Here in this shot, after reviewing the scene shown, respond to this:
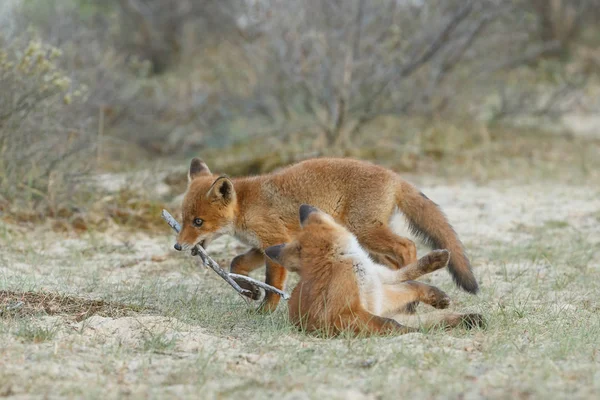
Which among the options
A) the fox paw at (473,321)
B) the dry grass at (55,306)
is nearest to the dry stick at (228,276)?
the dry grass at (55,306)

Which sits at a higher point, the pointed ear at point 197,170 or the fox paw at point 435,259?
the pointed ear at point 197,170

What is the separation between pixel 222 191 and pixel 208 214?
20 cm

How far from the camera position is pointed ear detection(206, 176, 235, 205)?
5719mm

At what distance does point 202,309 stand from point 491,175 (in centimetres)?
682

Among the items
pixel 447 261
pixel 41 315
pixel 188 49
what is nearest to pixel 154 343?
pixel 41 315

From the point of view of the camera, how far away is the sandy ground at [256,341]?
11.9 ft

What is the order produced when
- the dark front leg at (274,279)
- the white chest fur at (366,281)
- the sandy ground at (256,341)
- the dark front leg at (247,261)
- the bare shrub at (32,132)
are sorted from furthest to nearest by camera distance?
the bare shrub at (32,132) → the dark front leg at (247,261) → the dark front leg at (274,279) → the white chest fur at (366,281) → the sandy ground at (256,341)

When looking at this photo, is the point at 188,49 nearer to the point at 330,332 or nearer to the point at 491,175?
the point at 491,175

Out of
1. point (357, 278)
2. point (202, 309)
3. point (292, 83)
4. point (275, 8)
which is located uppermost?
point (275, 8)

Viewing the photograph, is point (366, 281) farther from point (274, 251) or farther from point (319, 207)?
point (319, 207)

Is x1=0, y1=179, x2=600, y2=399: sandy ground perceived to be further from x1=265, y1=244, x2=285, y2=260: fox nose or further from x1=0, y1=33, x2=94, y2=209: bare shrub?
x1=0, y1=33, x2=94, y2=209: bare shrub

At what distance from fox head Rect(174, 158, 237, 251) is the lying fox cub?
954 millimetres

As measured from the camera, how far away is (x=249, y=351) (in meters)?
4.29

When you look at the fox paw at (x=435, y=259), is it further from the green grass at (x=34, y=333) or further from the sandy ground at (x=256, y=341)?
the green grass at (x=34, y=333)
